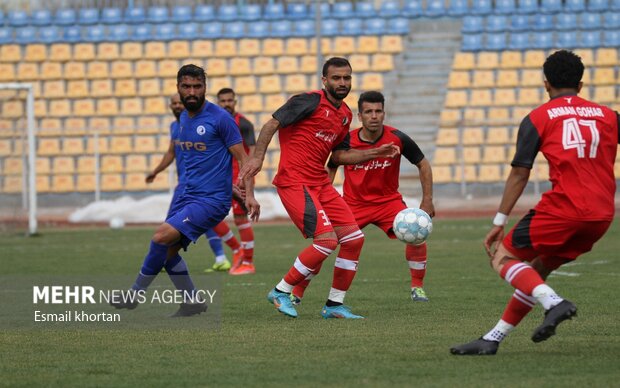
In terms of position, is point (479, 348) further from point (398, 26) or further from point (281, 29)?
point (398, 26)

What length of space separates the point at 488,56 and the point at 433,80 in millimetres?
1567

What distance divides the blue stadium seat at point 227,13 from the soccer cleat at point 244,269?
55.9 feet

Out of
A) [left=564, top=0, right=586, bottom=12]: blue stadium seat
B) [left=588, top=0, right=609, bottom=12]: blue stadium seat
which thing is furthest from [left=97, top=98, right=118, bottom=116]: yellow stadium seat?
[left=588, top=0, right=609, bottom=12]: blue stadium seat

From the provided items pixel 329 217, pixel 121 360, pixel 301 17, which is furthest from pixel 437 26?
pixel 121 360

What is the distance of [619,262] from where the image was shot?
13.9 m

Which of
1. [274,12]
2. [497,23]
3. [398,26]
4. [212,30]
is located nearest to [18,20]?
[212,30]

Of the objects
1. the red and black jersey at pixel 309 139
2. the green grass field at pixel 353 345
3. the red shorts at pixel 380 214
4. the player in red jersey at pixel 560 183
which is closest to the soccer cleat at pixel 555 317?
the player in red jersey at pixel 560 183

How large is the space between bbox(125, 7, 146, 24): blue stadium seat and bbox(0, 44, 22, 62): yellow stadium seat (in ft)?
9.90

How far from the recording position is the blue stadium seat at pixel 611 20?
29.5 m

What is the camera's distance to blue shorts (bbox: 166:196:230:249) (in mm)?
9117

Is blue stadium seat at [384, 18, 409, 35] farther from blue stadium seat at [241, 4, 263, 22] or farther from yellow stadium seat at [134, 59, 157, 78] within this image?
yellow stadium seat at [134, 59, 157, 78]

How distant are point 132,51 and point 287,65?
4235mm

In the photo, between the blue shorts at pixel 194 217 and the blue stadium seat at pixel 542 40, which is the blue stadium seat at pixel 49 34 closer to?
the blue stadium seat at pixel 542 40

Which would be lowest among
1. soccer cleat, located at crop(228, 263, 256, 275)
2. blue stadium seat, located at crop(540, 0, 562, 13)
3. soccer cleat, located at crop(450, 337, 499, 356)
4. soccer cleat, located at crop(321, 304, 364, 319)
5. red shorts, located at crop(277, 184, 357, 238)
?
soccer cleat, located at crop(228, 263, 256, 275)
